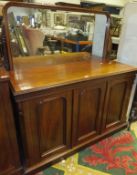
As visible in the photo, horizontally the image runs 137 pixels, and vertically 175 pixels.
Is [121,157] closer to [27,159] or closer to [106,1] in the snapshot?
[27,159]

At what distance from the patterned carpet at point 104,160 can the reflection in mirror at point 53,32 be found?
1081 millimetres

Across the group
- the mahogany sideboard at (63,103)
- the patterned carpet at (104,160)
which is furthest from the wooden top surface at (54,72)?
the patterned carpet at (104,160)

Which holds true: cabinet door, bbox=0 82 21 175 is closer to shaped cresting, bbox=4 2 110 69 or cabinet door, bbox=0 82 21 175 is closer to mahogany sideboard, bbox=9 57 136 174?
mahogany sideboard, bbox=9 57 136 174

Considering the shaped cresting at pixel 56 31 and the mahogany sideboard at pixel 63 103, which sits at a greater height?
the shaped cresting at pixel 56 31

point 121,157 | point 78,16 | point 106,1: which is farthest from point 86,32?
point 106,1

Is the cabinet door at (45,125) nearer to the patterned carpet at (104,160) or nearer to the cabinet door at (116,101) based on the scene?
the patterned carpet at (104,160)

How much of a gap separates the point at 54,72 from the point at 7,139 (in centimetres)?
64

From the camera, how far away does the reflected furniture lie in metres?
1.06

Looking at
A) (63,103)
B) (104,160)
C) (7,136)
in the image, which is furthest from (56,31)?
(104,160)

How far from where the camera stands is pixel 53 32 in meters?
1.69

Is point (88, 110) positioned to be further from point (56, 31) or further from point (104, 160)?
point (56, 31)

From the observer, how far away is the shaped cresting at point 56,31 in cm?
143

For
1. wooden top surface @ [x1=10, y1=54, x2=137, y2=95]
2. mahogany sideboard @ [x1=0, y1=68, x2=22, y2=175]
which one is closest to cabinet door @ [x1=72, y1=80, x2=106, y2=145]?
wooden top surface @ [x1=10, y1=54, x2=137, y2=95]

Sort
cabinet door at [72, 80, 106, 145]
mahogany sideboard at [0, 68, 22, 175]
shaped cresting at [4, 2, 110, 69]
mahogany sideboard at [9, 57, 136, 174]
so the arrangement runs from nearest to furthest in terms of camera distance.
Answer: mahogany sideboard at [0, 68, 22, 175], mahogany sideboard at [9, 57, 136, 174], cabinet door at [72, 80, 106, 145], shaped cresting at [4, 2, 110, 69]
